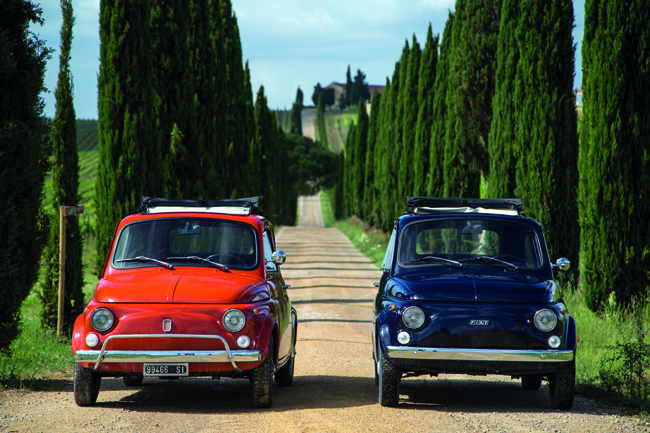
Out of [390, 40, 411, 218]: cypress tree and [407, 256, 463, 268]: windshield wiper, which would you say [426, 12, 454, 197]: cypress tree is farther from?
[407, 256, 463, 268]: windshield wiper

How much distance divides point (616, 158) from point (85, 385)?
8.71 m

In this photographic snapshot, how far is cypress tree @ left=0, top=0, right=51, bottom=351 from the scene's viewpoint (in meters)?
7.34

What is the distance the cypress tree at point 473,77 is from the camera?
61.4 ft

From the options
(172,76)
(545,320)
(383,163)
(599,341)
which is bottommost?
(599,341)

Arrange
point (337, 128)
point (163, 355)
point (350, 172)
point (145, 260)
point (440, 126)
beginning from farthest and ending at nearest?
1. point (337, 128)
2. point (350, 172)
3. point (440, 126)
4. point (145, 260)
5. point (163, 355)

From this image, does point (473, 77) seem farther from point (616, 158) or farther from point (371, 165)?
point (371, 165)

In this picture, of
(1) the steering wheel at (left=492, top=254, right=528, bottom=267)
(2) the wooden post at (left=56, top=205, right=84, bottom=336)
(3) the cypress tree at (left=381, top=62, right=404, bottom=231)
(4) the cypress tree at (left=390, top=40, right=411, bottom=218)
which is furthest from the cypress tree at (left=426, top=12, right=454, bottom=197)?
(1) the steering wheel at (left=492, top=254, right=528, bottom=267)

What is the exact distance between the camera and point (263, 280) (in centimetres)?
681

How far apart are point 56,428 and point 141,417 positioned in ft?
2.24

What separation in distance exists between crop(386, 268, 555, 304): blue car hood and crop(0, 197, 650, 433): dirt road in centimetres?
102

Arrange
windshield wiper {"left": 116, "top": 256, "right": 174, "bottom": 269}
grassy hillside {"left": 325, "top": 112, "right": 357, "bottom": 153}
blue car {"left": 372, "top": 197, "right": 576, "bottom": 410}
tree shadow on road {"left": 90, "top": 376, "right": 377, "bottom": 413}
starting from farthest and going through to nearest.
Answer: grassy hillside {"left": 325, "top": 112, "right": 357, "bottom": 153}, windshield wiper {"left": 116, "top": 256, "right": 174, "bottom": 269}, tree shadow on road {"left": 90, "top": 376, "right": 377, "bottom": 413}, blue car {"left": 372, "top": 197, "right": 576, "bottom": 410}

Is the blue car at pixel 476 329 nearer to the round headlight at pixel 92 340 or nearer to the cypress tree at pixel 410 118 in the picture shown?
the round headlight at pixel 92 340

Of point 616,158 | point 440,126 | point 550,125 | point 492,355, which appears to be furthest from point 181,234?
point 440,126

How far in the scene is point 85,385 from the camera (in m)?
6.11
